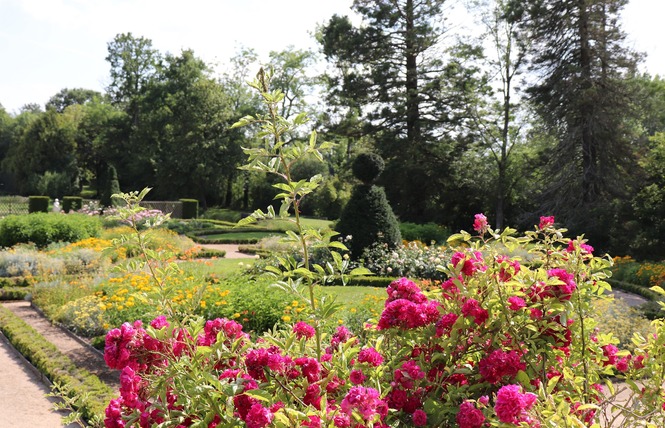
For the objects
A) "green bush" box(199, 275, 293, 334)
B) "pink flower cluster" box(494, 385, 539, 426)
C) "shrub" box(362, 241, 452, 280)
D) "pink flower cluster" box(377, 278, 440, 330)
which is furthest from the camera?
"shrub" box(362, 241, 452, 280)

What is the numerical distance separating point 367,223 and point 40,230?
26.1 feet

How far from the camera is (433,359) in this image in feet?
7.06

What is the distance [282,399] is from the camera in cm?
192

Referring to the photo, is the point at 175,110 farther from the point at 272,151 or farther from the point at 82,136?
the point at 272,151

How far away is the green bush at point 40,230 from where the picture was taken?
1284cm

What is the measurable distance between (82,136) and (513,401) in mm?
41611

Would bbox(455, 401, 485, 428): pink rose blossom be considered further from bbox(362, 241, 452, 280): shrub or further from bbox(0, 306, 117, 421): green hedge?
bbox(362, 241, 452, 280): shrub

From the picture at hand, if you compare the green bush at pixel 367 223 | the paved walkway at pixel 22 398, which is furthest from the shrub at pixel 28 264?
the green bush at pixel 367 223

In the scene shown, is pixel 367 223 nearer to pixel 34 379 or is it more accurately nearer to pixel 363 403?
pixel 34 379

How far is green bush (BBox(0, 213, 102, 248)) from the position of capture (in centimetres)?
1284

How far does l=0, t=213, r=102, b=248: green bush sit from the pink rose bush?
1230 cm

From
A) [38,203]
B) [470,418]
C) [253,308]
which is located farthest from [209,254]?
[38,203]

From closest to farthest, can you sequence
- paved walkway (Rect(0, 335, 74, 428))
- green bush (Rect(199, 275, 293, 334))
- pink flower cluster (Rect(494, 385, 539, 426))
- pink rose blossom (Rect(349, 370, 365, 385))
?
pink flower cluster (Rect(494, 385, 539, 426)) < pink rose blossom (Rect(349, 370, 365, 385)) < paved walkway (Rect(0, 335, 74, 428)) < green bush (Rect(199, 275, 293, 334))

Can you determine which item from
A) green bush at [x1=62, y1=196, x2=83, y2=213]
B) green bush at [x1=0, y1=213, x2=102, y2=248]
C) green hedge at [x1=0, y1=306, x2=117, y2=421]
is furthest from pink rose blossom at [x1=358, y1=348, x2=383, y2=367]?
green bush at [x1=62, y1=196, x2=83, y2=213]
